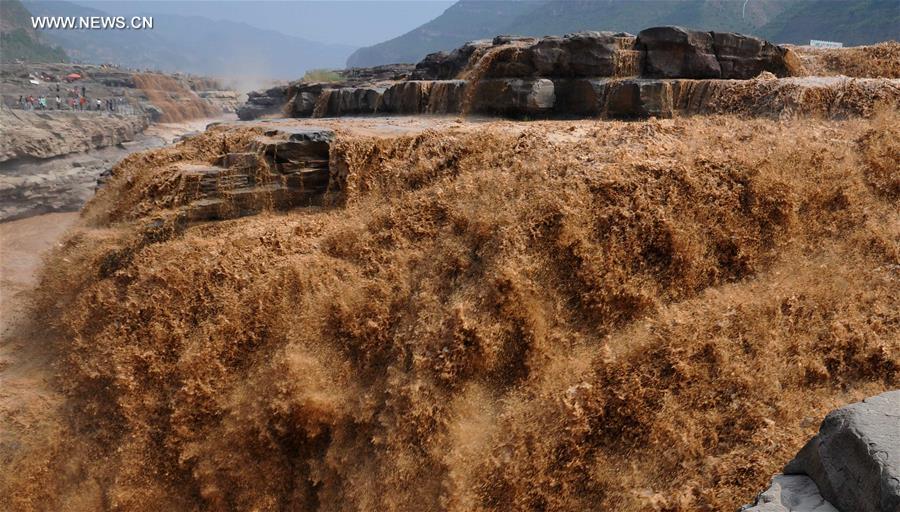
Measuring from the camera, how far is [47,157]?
678 inches

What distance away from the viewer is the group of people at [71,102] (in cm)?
Answer: 2385

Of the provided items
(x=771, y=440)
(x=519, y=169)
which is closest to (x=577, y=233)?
(x=519, y=169)

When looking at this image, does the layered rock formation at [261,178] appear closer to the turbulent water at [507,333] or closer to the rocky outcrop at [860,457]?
the turbulent water at [507,333]

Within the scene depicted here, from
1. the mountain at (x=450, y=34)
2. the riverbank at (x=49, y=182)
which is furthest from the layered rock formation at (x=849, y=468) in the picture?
the mountain at (x=450, y=34)

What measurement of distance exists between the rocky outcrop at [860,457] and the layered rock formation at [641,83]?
603 cm

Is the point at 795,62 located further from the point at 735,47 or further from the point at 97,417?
the point at 97,417

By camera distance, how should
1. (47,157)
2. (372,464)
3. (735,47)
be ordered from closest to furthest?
(372,464), (735,47), (47,157)

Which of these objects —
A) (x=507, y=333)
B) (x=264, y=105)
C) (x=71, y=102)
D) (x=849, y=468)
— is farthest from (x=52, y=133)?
(x=849, y=468)

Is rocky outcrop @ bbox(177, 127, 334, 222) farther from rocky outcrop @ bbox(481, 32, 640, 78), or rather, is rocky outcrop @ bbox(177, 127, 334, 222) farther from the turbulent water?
rocky outcrop @ bbox(481, 32, 640, 78)

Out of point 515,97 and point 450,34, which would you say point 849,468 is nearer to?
point 515,97

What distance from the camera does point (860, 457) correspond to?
3.01 m

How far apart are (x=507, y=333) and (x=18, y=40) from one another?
9344 cm

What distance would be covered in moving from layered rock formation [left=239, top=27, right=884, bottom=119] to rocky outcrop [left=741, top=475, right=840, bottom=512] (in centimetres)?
626

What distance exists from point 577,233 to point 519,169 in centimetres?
137
